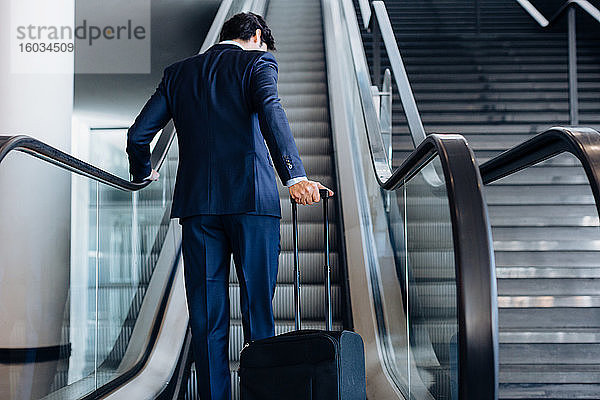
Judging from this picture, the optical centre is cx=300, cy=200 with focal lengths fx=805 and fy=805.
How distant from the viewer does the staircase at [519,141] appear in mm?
4281

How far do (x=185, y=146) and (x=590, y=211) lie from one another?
3210 millimetres

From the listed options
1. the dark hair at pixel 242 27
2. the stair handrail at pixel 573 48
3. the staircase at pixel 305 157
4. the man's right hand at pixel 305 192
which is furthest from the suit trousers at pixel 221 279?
the stair handrail at pixel 573 48

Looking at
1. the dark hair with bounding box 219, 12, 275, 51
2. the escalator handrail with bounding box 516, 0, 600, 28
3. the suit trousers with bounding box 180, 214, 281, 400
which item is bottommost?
the suit trousers with bounding box 180, 214, 281, 400

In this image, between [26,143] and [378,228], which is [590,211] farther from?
[26,143]

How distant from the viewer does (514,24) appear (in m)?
9.12

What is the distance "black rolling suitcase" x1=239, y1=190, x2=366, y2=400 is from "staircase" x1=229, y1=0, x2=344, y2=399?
1.46 metres

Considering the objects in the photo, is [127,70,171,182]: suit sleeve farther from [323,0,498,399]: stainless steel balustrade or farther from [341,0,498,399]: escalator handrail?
[341,0,498,399]: escalator handrail

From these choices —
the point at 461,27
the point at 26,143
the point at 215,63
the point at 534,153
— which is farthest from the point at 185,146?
the point at 461,27

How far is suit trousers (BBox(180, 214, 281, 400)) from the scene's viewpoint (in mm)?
2797

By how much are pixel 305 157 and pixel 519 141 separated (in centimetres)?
169

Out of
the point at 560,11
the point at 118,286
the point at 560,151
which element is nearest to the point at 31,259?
the point at 118,286

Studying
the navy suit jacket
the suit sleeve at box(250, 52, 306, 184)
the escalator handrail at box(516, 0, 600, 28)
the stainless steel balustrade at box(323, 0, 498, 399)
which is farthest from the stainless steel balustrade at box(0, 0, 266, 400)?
the escalator handrail at box(516, 0, 600, 28)

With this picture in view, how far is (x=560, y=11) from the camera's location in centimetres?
722

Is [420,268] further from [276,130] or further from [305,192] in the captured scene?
[276,130]
